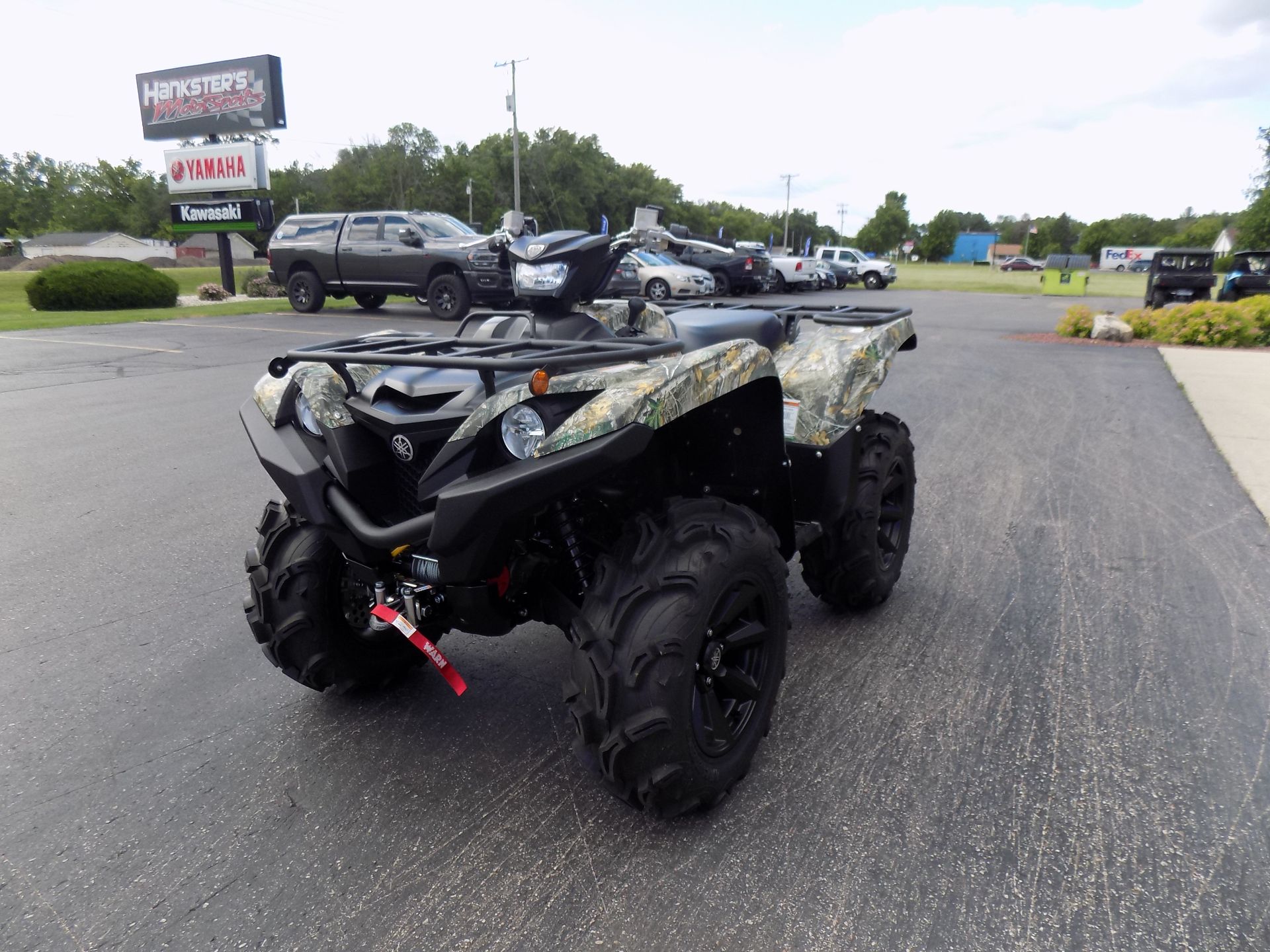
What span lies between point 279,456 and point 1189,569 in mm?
4270

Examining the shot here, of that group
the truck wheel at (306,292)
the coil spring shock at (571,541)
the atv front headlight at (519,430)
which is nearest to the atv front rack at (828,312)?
the coil spring shock at (571,541)

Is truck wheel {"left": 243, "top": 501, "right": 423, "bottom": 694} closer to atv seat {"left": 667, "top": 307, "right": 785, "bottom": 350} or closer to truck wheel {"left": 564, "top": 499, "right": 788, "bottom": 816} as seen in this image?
truck wheel {"left": 564, "top": 499, "right": 788, "bottom": 816}

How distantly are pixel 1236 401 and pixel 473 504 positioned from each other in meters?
9.79

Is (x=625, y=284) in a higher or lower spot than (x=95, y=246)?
higher

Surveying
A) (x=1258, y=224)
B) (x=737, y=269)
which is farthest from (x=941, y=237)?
(x=737, y=269)

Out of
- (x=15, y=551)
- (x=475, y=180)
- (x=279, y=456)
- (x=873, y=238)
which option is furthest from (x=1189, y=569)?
(x=873, y=238)

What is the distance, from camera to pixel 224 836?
92.9 inches

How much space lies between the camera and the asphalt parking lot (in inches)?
81.9

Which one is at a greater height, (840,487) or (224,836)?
(840,487)

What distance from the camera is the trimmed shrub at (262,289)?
2453 cm

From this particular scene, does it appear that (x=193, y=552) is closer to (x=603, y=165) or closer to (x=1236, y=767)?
(x=1236, y=767)

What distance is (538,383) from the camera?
204cm

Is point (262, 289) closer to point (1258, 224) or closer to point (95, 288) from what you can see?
point (95, 288)

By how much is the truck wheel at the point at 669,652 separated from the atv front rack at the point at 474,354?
440 mm
